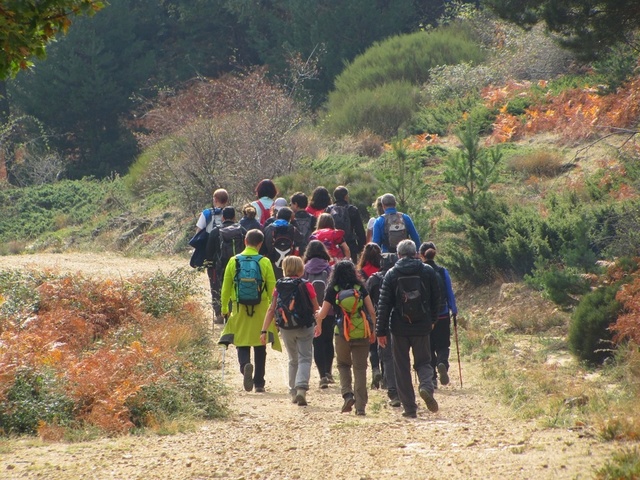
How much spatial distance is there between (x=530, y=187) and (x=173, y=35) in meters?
25.5

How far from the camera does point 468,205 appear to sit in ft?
55.1

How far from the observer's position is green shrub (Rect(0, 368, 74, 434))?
345 inches

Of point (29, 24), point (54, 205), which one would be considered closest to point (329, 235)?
point (29, 24)

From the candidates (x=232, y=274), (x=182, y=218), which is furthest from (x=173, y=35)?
(x=232, y=274)

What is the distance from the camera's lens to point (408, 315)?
9102 millimetres

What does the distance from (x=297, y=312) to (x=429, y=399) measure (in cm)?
154

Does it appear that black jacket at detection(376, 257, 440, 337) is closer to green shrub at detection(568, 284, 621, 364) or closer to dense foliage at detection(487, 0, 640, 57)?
green shrub at detection(568, 284, 621, 364)

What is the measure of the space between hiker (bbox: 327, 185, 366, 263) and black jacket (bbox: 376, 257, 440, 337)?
3678 mm

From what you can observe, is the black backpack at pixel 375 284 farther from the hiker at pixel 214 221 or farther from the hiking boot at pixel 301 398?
the hiker at pixel 214 221

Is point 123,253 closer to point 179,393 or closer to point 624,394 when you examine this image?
point 179,393

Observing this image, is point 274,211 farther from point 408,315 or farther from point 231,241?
point 408,315

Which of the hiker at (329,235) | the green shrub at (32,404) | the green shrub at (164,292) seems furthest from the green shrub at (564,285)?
the green shrub at (32,404)

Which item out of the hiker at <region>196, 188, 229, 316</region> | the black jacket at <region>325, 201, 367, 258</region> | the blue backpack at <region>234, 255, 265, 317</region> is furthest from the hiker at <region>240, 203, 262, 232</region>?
the blue backpack at <region>234, 255, 265, 317</region>

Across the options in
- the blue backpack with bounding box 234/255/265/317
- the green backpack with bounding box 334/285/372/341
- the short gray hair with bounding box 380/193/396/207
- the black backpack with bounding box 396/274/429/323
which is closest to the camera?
the black backpack with bounding box 396/274/429/323
